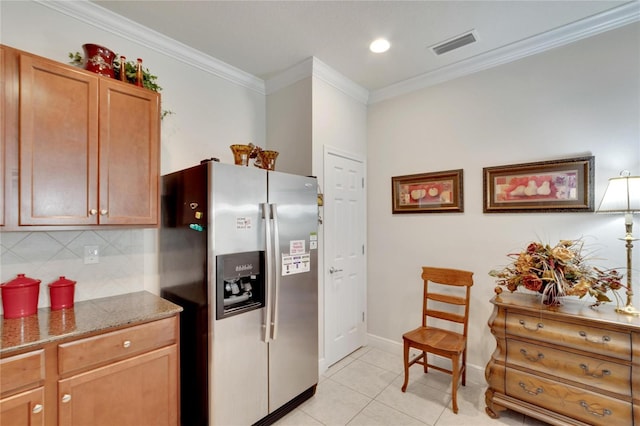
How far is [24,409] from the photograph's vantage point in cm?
131

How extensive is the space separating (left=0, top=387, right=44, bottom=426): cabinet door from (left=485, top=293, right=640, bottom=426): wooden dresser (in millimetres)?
2740

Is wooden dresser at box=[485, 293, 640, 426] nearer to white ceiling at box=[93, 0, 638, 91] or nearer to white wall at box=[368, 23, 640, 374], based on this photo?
white wall at box=[368, 23, 640, 374]

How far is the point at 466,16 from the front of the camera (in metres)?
2.12

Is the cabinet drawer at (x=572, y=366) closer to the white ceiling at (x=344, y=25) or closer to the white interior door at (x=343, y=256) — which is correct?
the white interior door at (x=343, y=256)

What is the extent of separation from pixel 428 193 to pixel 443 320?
1282mm

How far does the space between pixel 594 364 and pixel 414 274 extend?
1.48 meters

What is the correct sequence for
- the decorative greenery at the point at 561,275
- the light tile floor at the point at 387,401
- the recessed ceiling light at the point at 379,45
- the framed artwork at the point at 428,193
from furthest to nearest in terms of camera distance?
the framed artwork at the point at 428,193 → the recessed ceiling light at the point at 379,45 → the light tile floor at the point at 387,401 → the decorative greenery at the point at 561,275

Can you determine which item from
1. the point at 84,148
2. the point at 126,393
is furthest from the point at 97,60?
the point at 126,393

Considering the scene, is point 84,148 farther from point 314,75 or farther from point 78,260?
point 314,75

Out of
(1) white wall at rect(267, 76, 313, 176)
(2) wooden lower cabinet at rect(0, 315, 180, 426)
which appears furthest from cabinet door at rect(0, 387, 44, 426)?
(1) white wall at rect(267, 76, 313, 176)

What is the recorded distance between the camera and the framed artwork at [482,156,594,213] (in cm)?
221

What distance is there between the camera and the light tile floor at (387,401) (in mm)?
2139

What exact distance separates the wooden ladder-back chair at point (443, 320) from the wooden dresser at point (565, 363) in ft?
1.02

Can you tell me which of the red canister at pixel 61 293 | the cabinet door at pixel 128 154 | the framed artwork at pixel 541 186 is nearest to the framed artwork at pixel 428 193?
the framed artwork at pixel 541 186
